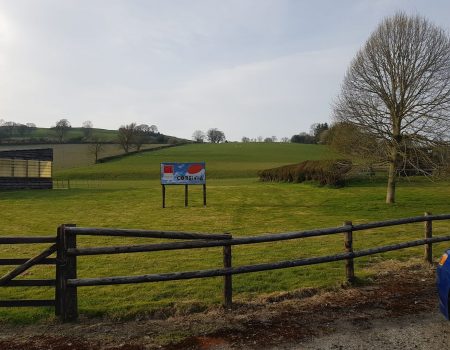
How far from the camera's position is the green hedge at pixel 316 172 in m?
28.3

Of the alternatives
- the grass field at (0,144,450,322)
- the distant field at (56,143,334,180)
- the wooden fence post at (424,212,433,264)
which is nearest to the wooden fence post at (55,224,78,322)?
the grass field at (0,144,450,322)

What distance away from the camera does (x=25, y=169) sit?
1657 inches

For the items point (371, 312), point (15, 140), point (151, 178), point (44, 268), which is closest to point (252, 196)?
point (44, 268)

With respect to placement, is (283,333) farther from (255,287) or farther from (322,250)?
(322,250)

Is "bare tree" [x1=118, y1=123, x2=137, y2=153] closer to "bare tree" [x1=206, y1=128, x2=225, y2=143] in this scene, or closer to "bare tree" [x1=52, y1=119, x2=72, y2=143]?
"bare tree" [x1=52, y1=119, x2=72, y2=143]

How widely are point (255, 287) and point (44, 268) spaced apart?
5.56 m

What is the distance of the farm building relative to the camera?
131 feet

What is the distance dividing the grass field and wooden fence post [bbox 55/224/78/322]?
1.15 feet

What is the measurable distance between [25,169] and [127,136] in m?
55.7

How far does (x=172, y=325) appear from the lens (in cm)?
602

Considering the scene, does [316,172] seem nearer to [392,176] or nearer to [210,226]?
[392,176]

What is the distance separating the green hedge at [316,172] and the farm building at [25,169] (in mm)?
24185

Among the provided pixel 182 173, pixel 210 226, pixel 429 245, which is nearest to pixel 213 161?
pixel 182 173

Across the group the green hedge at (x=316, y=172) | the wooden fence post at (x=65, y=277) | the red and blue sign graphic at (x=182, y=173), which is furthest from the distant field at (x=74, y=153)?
the wooden fence post at (x=65, y=277)
